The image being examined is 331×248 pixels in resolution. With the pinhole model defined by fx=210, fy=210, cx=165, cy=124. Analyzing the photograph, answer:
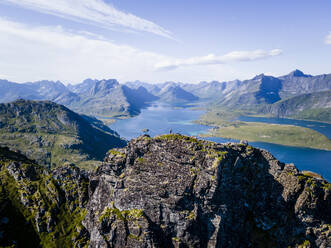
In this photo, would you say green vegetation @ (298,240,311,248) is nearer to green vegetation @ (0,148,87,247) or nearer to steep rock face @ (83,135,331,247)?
steep rock face @ (83,135,331,247)

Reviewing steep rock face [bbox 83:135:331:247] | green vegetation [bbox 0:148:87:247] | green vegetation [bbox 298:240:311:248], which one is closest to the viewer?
steep rock face [bbox 83:135:331:247]

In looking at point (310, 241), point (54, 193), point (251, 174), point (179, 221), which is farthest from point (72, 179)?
point (310, 241)

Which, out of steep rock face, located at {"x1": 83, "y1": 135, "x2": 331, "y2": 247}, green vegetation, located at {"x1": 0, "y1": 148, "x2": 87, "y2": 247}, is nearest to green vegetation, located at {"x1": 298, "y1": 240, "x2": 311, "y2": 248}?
steep rock face, located at {"x1": 83, "y1": 135, "x2": 331, "y2": 247}

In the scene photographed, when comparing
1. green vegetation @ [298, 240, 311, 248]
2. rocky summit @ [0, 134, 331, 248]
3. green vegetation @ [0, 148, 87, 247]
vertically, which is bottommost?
green vegetation @ [0, 148, 87, 247]

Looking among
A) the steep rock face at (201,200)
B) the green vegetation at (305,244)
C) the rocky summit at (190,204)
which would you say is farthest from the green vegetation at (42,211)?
the green vegetation at (305,244)

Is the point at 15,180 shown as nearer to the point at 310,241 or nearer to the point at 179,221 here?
the point at 179,221

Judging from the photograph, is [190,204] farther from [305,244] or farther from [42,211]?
[42,211]

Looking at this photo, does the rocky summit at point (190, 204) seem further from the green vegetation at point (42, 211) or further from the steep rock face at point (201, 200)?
the green vegetation at point (42, 211)

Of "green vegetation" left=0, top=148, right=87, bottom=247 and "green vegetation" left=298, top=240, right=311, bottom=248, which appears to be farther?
"green vegetation" left=0, top=148, right=87, bottom=247
